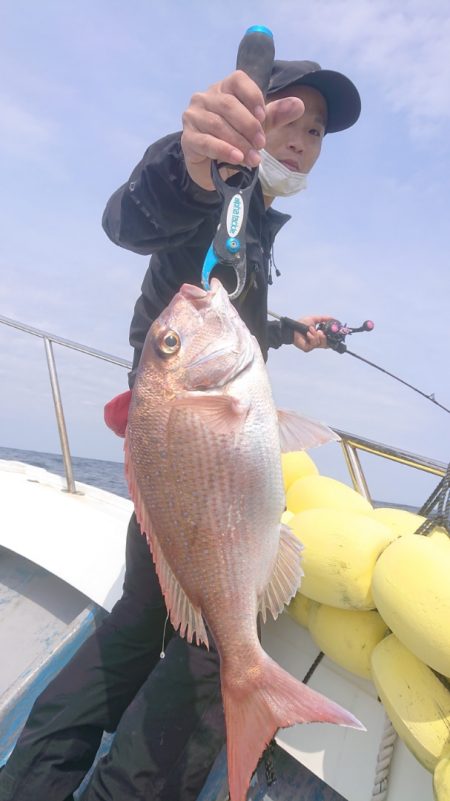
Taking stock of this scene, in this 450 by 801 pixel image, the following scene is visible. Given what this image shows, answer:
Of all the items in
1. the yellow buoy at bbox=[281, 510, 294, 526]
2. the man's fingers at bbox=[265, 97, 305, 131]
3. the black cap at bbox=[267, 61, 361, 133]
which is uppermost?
the black cap at bbox=[267, 61, 361, 133]

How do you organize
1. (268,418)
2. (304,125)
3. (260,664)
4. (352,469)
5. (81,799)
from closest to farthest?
(260,664) < (268,418) < (81,799) < (304,125) < (352,469)

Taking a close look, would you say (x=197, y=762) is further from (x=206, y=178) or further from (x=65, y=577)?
(x=206, y=178)

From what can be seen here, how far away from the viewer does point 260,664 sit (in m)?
1.38

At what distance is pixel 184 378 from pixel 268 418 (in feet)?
0.88

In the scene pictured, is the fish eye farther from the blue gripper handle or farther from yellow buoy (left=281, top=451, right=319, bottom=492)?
yellow buoy (left=281, top=451, right=319, bottom=492)

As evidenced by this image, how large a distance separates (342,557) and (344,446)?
1.39 m

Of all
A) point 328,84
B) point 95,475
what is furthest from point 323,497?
point 95,475

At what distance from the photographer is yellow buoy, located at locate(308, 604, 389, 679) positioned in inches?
71.3

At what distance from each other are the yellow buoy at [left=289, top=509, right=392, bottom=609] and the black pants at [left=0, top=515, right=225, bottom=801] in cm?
53

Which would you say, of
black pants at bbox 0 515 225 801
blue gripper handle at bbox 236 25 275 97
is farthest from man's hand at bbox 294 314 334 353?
blue gripper handle at bbox 236 25 275 97

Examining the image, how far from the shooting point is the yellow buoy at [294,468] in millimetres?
2553

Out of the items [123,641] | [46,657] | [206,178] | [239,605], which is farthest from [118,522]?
[206,178]

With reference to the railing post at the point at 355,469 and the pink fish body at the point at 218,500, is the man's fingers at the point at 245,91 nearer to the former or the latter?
the pink fish body at the point at 218,500

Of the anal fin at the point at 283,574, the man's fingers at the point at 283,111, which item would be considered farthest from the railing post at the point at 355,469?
the man's fingers at the point at 283,111
